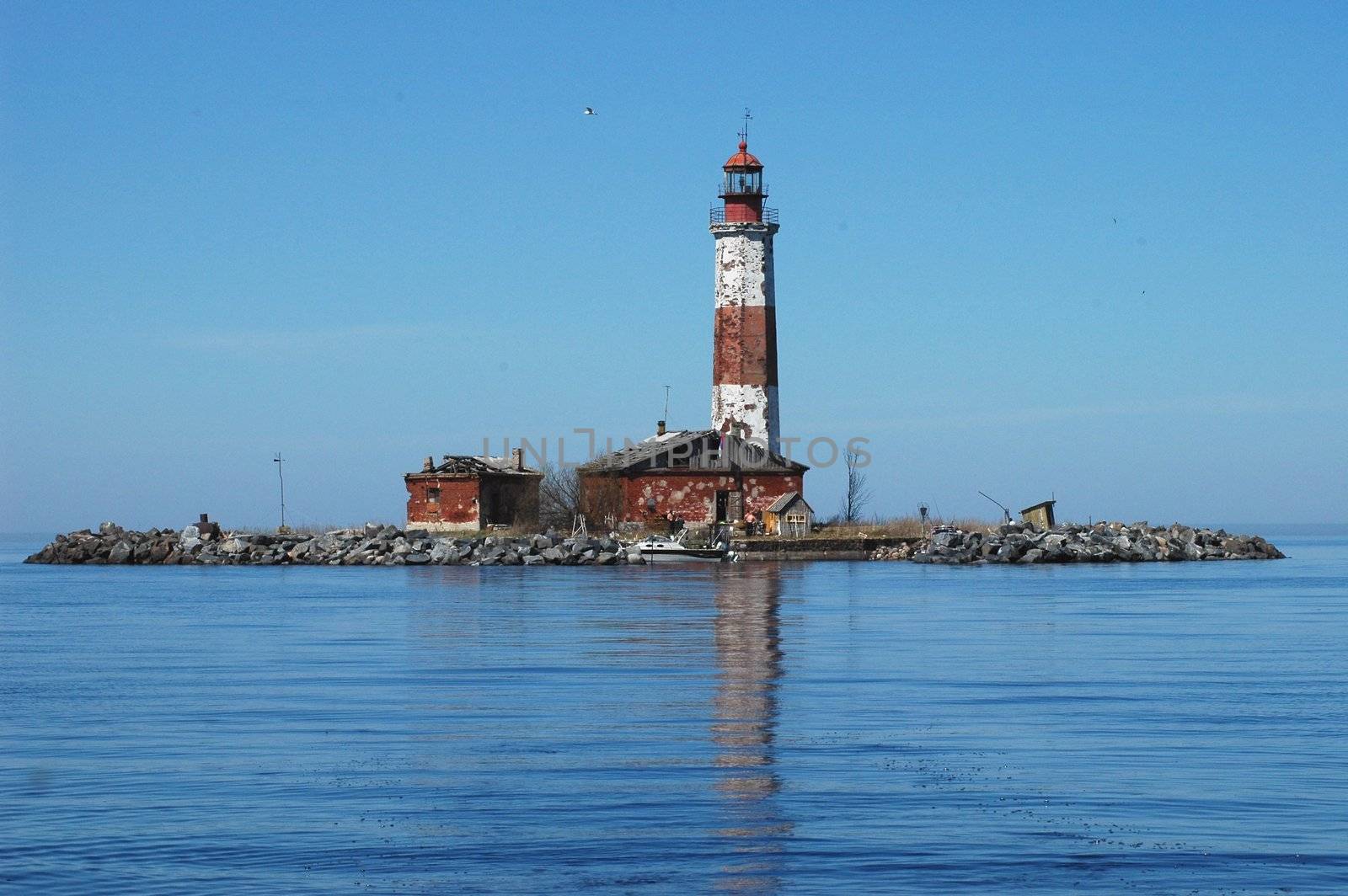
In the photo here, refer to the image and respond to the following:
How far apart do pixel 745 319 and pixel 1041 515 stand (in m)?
18.5

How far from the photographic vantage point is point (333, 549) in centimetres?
6350

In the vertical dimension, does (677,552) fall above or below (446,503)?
below

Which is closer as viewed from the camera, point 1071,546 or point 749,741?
point 749,741

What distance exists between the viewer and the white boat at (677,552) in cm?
5650

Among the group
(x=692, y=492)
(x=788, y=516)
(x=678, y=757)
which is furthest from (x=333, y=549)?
(x=678, y=757)

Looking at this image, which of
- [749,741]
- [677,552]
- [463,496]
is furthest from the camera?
[463,496]

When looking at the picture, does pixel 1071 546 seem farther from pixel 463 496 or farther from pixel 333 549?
pixel 333 549

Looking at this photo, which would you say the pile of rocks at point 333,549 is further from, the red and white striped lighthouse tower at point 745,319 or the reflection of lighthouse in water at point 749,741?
the reflection of lighthouse in water at point 749,741

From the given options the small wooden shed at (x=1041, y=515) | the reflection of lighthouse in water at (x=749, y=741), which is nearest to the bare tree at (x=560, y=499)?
the small wooden shed at (x=1041, y=515)

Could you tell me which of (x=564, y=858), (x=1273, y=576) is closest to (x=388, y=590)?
(x=1273, y=576)

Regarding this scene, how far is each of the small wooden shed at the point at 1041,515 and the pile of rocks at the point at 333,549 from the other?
1914cm

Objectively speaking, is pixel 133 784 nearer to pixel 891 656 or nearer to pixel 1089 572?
pixel 891 656

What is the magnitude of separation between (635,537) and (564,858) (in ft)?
167

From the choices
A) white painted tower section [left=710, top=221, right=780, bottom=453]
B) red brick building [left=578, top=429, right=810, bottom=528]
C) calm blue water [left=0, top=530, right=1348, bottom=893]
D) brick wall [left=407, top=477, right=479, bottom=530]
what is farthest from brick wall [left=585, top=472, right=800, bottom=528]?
calm blue water [left=0, top=530, right=1348, bottom=893]
